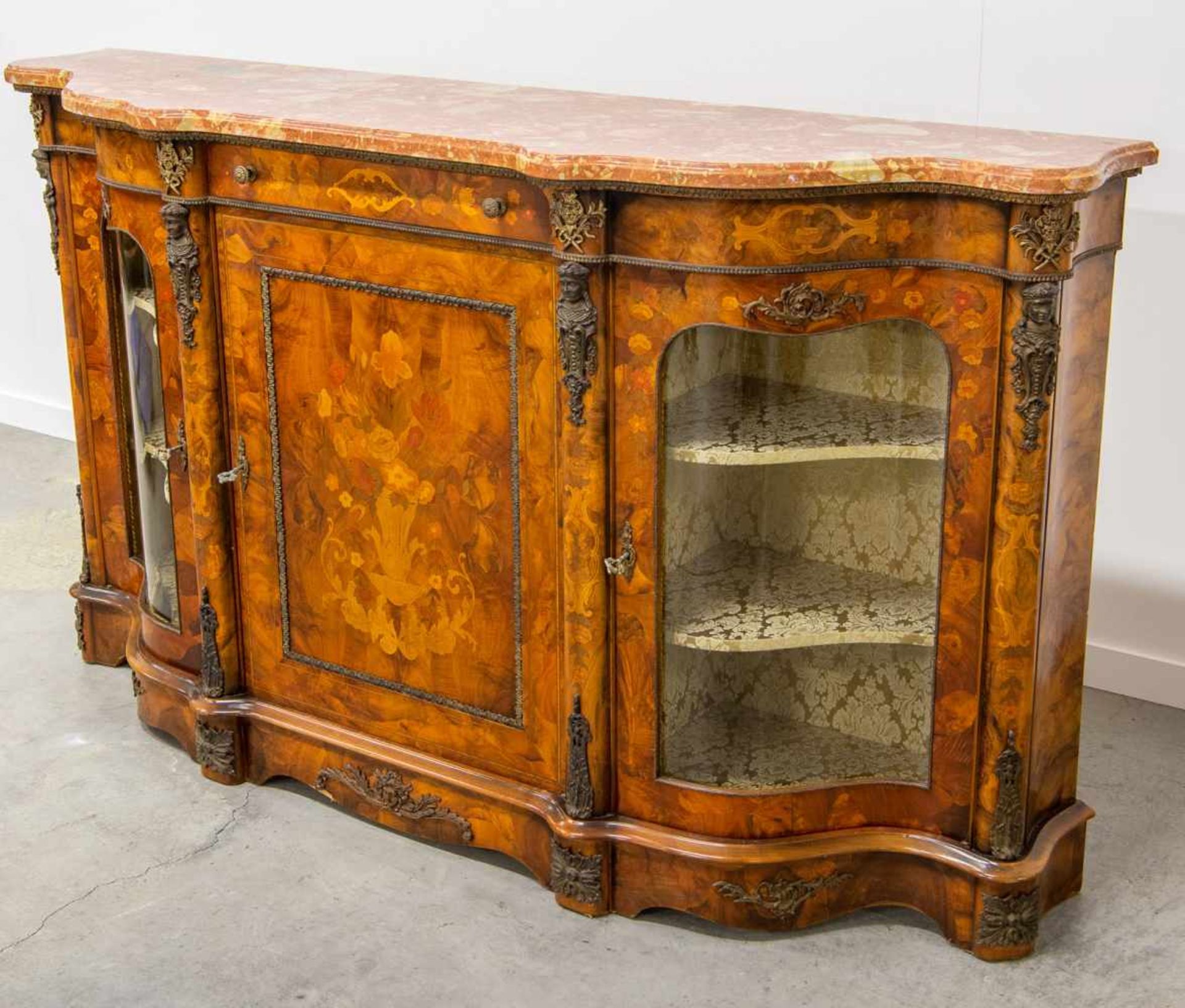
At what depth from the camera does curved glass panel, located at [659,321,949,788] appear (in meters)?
3.23

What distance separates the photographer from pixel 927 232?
3.04m

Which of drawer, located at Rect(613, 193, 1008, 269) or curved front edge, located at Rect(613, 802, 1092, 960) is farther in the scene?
curved front edge, located at Rect(613, 802, 1092, 960)

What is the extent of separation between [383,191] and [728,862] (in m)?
1.42

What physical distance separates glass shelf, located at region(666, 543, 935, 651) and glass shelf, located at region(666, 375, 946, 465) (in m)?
0.26

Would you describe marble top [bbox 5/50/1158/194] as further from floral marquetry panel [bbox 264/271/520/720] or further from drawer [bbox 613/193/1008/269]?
floral marquetry panel [bbox 264/271/520/720]

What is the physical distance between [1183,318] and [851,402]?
3.88 ft

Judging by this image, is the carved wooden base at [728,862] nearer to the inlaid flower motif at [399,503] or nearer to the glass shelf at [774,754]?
the glass shelf at [774,754]

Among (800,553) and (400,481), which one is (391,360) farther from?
A: (800,553)

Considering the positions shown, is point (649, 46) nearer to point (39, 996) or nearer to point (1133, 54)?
point (1133, 54)

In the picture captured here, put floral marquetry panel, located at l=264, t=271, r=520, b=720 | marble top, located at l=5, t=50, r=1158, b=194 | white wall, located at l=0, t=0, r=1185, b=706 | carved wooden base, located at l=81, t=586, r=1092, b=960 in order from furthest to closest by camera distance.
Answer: white wall, located at l=0, t=0, r=1185, b=706
floral marquetry panel, located at l=264, t=271, r=520, b=720
carved wooden base, located at l=81, t=586, r=1092, b=960
marble top, located at l=5, t=50, r=1158, b=194

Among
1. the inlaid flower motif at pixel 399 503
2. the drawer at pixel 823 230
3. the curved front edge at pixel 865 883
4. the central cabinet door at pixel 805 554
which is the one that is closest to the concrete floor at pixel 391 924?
the curved front edge at pixel 865 883

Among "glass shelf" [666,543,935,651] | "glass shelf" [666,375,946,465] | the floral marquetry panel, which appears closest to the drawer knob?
the floral marquetry panel

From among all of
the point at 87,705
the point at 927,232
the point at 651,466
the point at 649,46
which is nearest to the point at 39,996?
the point at 87,705

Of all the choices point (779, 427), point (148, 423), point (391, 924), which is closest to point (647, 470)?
point (779, 427)
